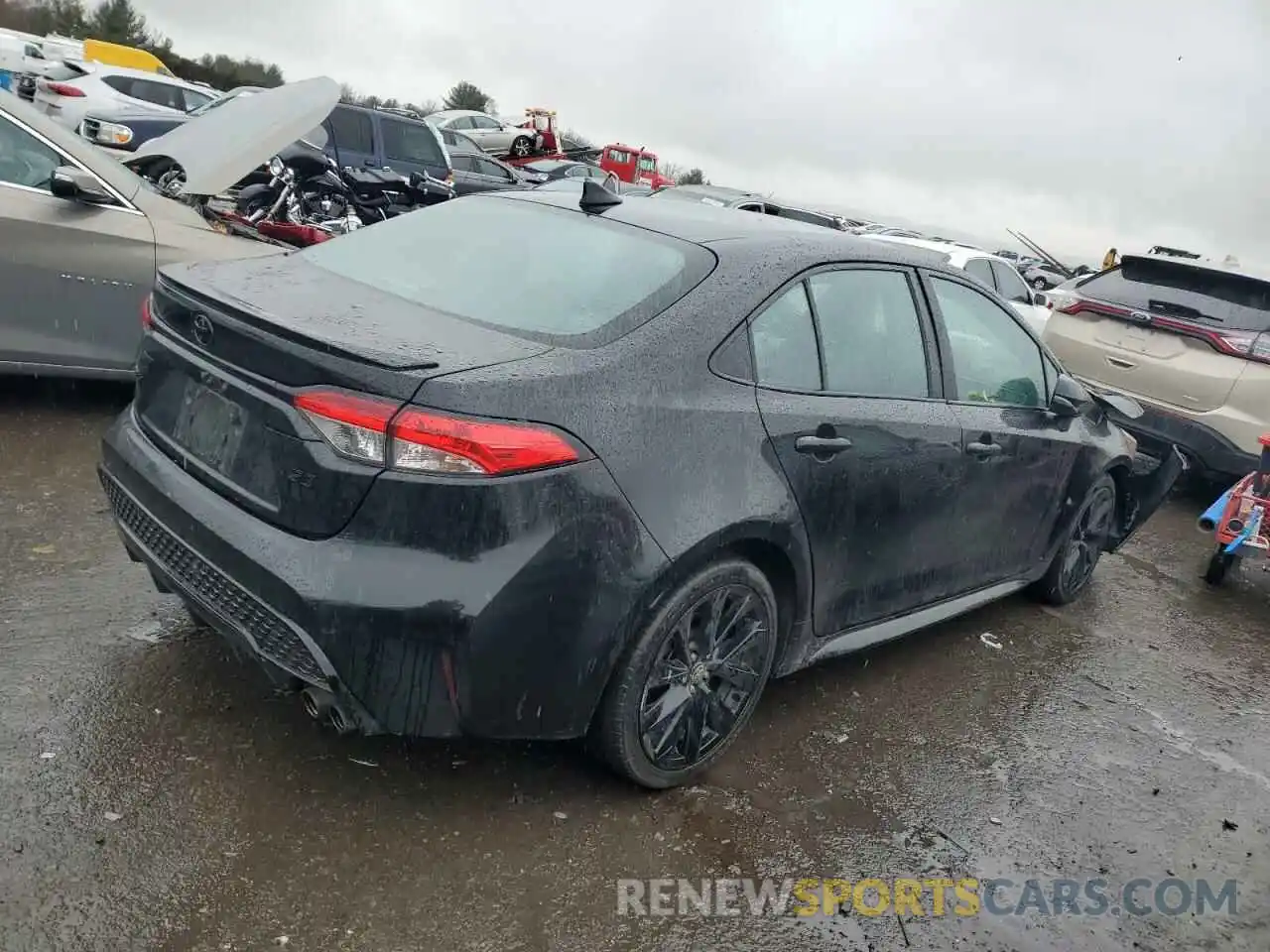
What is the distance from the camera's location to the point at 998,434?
3840 millimetres

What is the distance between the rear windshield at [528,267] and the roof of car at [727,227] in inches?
3.1

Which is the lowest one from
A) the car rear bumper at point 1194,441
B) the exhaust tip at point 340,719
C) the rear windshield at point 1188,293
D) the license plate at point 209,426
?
the exhaust tip at point 340,719

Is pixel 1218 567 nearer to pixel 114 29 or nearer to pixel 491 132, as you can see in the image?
pixel 491 132

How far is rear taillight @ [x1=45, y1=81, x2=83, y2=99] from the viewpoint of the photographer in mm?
13469

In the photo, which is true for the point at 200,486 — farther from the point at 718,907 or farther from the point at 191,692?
the point at 718,907

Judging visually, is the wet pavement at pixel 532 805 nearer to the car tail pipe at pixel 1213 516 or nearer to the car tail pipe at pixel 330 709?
the car tail pipe at pixel 330 709

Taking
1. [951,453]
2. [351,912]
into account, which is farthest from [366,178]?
[351,912]

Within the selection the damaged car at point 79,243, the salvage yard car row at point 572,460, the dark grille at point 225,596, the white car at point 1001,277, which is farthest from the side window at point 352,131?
the dark grille at point 225,596

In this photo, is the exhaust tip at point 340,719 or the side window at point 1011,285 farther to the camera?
the side window at point 1011,285

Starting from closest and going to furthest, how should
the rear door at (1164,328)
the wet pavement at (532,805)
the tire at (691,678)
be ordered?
1. the wet pavement at (532,805)
2. the tire at (691,678)
3. the rear door at (1164,328)

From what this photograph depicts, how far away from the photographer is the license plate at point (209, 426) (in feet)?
8.41

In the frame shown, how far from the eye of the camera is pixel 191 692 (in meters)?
3.10

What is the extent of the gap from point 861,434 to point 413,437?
1501 mm

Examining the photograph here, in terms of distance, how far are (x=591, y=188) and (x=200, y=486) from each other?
156 centimetres
